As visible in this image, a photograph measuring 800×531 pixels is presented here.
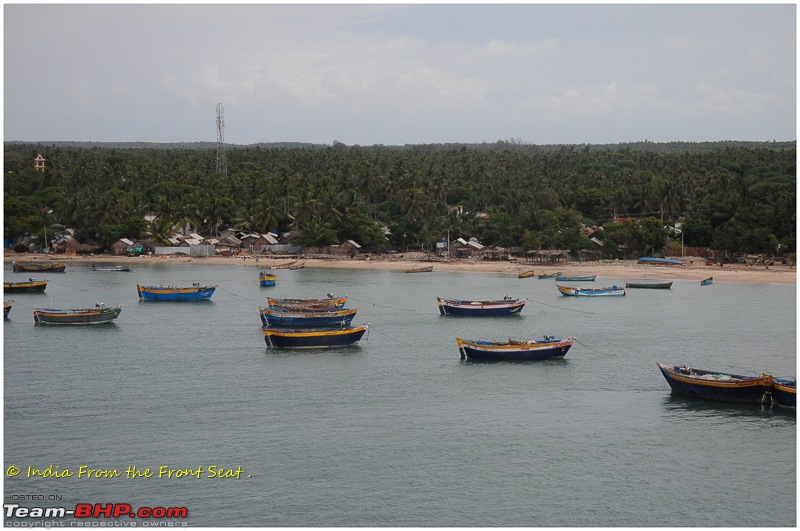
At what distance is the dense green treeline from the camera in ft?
335

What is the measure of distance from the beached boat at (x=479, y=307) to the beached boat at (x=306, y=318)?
7869 millimetres

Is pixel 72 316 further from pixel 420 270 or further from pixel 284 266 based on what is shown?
pixel 420 270

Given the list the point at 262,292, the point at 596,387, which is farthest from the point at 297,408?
the point at 262,292

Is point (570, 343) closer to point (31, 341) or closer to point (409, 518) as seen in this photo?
point (409, 518)

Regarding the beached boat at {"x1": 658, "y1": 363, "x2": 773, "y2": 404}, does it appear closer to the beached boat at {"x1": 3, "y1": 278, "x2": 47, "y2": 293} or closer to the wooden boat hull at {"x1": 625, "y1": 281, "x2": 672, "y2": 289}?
the wooden boat hull at {"x1": 625, "y1": 281, "x2": 672, "y2": 289}

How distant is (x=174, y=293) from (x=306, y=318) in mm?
19633

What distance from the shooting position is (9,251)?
11794 cm

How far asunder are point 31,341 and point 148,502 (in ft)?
97.3

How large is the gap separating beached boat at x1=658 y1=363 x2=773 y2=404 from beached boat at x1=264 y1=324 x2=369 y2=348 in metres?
18.9

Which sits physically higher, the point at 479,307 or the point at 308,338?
the point at 308,338

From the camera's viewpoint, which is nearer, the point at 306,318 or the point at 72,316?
the point at 306,318

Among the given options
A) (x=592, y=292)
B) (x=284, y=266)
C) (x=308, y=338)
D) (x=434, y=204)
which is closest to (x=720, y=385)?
(x=308, y=338)

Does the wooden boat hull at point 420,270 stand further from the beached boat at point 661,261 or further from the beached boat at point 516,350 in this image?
the beached boat at point 516,350

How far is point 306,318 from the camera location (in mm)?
59031
